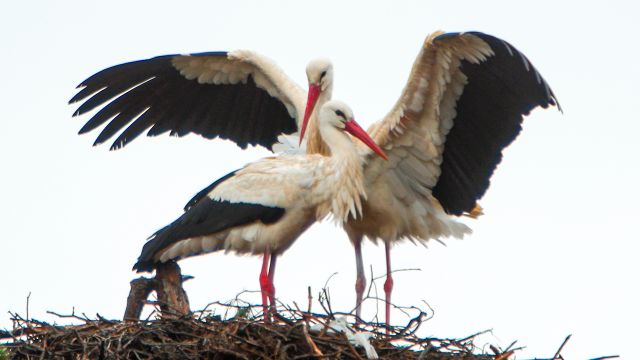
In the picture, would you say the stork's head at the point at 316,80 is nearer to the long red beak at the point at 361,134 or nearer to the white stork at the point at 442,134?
the white stork at the point at 442,134

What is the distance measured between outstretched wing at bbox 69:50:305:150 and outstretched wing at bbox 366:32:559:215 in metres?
1.47

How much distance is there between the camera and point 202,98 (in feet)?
40.7

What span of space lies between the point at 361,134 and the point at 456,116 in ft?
2.37

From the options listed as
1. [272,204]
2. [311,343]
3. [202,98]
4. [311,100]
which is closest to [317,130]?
[311,100]

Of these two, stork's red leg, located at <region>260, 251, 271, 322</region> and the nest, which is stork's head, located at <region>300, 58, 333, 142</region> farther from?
the nest

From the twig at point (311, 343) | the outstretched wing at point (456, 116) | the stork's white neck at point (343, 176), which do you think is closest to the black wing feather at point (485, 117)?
the outstretched wing at point (456, 116)

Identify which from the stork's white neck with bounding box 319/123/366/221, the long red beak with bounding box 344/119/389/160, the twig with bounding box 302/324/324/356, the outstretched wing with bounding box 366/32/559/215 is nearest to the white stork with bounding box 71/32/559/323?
the outstretched wing with bounding box 366/32/559/215

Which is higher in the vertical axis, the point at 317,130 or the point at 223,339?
the point at 317,130

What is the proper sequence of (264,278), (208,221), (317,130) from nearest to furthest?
1. (208,221)
2. (264,278)
3. (317,130)

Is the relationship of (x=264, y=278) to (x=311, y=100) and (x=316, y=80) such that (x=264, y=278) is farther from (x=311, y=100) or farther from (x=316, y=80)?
(x=316, y=80)

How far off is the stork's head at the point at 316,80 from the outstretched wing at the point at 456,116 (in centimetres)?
50

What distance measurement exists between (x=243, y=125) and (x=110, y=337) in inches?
166

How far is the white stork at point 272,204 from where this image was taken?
980 centimetres

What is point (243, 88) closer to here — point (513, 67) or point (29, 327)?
point (513, 67)
